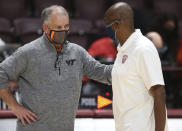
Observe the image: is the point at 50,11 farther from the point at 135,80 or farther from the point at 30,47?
the point at 135,80

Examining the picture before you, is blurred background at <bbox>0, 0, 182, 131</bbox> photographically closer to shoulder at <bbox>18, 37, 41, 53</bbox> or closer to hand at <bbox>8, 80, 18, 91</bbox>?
hand at <bbox>8, 80, 18, 91</bbox>

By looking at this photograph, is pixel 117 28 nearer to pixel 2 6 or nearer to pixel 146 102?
pixel 146 102

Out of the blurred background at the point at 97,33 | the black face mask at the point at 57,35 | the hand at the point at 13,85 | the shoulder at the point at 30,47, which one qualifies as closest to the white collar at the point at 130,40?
the black face mask at the point at 57,35

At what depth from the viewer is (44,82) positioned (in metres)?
2.02

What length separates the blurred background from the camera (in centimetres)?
297

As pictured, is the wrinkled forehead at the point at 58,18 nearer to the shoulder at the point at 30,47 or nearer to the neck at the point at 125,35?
the shoulder at the point at 30,47

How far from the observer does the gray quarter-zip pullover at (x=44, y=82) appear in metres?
2.02

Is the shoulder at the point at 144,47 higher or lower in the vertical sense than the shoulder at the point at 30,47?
lower

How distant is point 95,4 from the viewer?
5.73m

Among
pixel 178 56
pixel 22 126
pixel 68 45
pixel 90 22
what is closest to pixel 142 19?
pixel 178 56

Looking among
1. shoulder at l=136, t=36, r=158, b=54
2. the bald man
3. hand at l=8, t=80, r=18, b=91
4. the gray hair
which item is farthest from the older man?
hand at l=8, t=80, r=18, b=91

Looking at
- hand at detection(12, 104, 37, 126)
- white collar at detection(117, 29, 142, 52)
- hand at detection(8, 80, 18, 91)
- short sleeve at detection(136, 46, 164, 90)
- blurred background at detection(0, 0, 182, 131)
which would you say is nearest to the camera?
short sleeve at detection(136, 46, 164, 90)

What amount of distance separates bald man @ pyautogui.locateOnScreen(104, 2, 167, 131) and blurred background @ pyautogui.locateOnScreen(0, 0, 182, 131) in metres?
0.73

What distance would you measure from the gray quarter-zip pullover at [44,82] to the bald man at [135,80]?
33 cm
